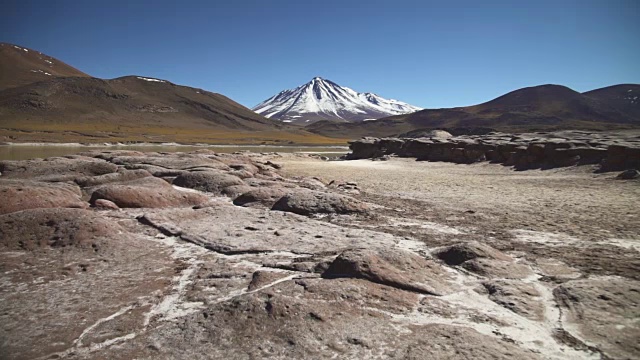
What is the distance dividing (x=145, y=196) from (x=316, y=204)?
379cm

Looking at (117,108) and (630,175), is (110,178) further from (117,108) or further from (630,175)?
(117,108)

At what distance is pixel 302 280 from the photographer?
4.43 metres

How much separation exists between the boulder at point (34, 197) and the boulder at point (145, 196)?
53 centimetres

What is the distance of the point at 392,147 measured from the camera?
3647cm

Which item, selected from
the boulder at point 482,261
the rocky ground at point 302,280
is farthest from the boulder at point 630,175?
the boulder at point 482,261

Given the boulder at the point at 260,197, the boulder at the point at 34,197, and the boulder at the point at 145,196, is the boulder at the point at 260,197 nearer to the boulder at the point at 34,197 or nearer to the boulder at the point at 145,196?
the boulder at the point at 145,196

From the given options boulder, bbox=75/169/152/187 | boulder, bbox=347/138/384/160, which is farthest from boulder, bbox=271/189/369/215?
boulder, bbox=347/138/384/160

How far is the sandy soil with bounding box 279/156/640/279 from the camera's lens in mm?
6355

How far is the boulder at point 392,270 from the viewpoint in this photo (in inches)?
177

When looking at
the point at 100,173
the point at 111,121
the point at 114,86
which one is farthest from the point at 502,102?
the point at 100,173

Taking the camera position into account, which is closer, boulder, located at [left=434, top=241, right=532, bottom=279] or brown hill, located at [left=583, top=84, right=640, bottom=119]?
boulder, located at [left=434, top=241, right=532, bottom=279]

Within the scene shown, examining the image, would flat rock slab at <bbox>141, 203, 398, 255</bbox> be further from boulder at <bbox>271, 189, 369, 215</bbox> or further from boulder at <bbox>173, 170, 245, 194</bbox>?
boulder at <bbox>173, 170, 245, 194</bbox>

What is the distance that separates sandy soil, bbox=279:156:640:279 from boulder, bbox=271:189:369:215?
0.54 meters

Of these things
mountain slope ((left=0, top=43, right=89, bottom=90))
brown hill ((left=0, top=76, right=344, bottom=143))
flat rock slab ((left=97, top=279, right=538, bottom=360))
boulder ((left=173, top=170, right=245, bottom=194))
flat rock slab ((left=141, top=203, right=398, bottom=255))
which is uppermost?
mountain slope ((left=0, top=43, right=89, bottom=90))
